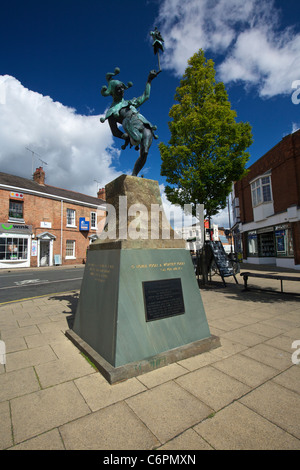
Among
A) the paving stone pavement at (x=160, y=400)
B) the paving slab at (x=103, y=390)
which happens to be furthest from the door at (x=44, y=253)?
the paving slab at (x=103, y=390)

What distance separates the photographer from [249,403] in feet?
7.27

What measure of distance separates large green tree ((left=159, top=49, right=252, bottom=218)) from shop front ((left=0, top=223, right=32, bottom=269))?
57.9ft

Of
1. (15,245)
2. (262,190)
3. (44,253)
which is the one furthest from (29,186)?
(262,190)

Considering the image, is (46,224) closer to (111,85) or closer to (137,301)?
(111,85)

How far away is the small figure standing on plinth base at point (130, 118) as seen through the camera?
4.32 metres

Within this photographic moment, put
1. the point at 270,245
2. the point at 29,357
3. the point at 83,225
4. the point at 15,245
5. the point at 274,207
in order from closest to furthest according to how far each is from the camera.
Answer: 1. the point at 29,357
2. the point at 274,207
3. the point at 270,245
4. the point at 15,245
5. the point at 83,225

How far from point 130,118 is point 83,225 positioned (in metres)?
24.3

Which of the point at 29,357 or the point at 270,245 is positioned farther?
the point at 270,245

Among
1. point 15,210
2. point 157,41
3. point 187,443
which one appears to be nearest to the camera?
point 187,443

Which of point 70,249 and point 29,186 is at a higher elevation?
point 29,186

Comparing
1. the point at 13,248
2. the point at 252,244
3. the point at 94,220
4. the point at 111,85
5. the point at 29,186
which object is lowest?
the point at 252,244

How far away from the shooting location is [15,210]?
2214 centimetres

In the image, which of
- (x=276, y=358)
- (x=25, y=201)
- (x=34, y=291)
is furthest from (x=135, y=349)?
(x=25, y=201)

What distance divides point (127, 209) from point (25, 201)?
22.6 m
